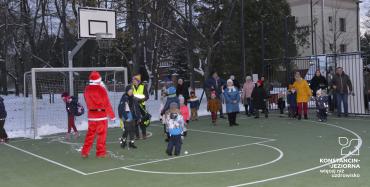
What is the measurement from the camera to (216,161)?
388 inches

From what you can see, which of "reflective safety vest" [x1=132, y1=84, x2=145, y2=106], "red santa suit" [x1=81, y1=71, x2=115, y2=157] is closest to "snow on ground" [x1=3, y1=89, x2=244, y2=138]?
"reflective safety vest" [x1=132, y1=84, x2=145, y2=106]

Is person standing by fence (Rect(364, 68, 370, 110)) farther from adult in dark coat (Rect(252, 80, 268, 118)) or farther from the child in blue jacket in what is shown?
the child in blue jacket

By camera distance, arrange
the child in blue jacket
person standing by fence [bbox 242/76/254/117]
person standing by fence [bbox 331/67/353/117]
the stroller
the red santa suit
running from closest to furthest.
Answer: the child in blue jacket
the red santa suit
the stroller
person standing by fence [bbox 331/67/353/117]
person standing by fence [bbox 242/76/254/117]

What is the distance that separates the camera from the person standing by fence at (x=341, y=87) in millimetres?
17641

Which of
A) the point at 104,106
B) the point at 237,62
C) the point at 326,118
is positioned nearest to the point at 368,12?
the point at 237,62

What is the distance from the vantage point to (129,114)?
475 inches

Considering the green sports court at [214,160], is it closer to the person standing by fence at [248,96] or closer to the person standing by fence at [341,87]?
the person standing by fence at [341,87]

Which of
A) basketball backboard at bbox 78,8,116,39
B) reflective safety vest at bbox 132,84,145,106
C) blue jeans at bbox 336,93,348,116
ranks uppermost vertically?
basketball backboard at bbox 78,8,116,39

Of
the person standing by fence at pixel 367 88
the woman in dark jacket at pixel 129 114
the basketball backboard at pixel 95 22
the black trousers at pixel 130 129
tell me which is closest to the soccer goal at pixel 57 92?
the basketball backboard at pixel 95 22

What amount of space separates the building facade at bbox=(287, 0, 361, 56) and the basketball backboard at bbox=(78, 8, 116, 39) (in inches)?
1361

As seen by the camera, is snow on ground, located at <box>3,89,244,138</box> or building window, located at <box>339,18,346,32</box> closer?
snow on ground, located at <box>3,89,244,138</box>

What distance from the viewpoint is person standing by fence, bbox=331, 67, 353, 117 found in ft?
57.9

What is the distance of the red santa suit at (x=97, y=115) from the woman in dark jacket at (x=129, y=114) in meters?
1.11

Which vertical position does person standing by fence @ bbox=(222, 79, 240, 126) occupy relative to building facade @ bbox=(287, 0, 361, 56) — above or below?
below
